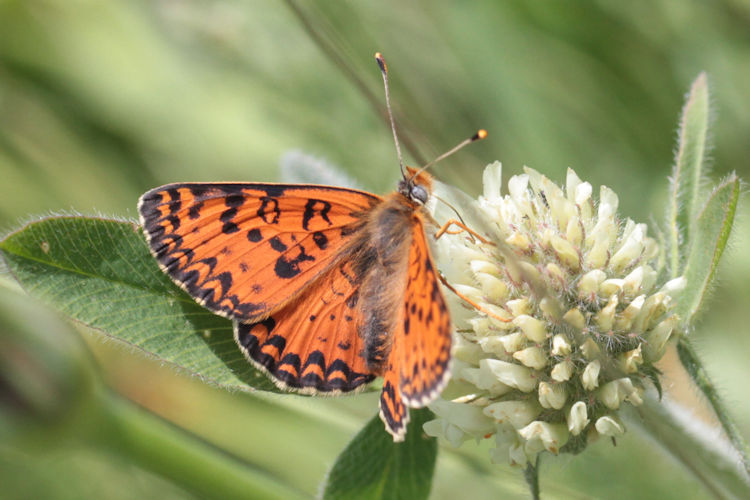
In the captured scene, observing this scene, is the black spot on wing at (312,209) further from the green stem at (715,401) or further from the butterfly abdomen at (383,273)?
the green stem at (715,401)

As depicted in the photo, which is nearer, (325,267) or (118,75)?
(325,267)

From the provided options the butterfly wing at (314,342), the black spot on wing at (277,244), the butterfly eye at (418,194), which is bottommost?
the butterfly wing at (314,342)

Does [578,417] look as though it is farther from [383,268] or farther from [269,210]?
[269,210]

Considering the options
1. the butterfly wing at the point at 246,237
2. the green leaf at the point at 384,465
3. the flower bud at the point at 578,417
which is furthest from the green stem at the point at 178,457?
the flower bud at the point at 578,417

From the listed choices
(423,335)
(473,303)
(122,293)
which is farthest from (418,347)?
(122,293)

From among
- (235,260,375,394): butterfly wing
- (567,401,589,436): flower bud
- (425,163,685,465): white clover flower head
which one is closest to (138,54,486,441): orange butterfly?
(235,260,375,394): butterfly wing

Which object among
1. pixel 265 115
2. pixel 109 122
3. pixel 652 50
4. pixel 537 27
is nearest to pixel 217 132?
pixel 265 115

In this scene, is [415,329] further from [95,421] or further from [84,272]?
[95,421]

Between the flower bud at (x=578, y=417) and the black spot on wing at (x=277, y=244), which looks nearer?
the flower bud at (x=578, y=417)
